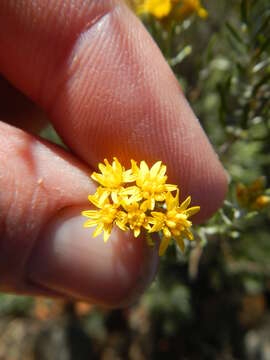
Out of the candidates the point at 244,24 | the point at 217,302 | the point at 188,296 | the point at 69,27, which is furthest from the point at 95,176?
the point at 217,302

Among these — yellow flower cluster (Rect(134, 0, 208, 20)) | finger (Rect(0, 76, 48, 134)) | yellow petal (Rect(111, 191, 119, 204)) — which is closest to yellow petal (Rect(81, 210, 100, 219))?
yellow petal (Rect(111, 191, 119, 204))

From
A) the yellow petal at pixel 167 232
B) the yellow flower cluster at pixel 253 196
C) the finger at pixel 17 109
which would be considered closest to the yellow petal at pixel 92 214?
the yellow petal at pixel 167 232

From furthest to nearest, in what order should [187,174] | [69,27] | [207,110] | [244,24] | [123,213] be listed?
1. [207,110]
2. [244,24]
3. [187,174]
4. [69,27]
5. [123,213]

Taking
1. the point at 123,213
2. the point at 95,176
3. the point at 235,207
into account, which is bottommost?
the point at 235,207

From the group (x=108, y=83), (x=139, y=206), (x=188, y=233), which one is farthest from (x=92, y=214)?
(x=108, y=83)

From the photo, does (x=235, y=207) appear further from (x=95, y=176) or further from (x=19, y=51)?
(x=19, y=51)

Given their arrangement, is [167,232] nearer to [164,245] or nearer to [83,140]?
[164,245]

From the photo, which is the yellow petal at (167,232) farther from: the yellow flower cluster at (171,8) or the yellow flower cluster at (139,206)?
the yellow flower cluster at (171,8)
